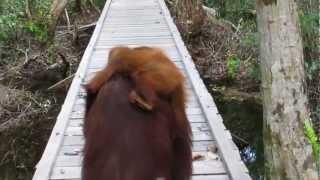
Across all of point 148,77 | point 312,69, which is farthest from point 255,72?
point 148,77

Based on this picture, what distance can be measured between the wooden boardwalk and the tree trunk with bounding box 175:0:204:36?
1.13 meters

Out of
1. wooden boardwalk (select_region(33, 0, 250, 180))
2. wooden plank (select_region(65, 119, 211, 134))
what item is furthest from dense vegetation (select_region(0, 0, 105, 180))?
wooden plank (select_region(65, 119, 211, 134))

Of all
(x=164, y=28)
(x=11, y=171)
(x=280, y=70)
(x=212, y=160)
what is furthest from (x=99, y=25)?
(x=280, y=70)

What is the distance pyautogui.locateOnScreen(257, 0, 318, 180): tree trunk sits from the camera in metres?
2.96

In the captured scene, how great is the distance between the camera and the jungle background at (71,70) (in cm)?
784

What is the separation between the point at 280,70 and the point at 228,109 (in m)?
5.92

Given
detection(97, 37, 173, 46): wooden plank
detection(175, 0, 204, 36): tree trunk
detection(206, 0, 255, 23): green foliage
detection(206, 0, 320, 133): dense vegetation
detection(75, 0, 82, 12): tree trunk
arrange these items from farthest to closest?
detection(75, 0, 82, 12): tree trunk
detection(206, 0, 255, 23): green foliage
detection(175, 0, 204, 36): tree trunk
detection(97, 37, 173, 46): wooden plank
detection(206, 0, 320, 133): dense vegetation

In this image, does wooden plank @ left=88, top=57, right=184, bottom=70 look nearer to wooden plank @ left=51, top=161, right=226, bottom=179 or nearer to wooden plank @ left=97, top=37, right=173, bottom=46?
wooden plank @ left=97, top=37, right=173, bottom=46

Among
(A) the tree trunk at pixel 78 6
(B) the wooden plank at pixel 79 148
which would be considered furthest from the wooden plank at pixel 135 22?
(B) the wooden plank at pixel 79 148

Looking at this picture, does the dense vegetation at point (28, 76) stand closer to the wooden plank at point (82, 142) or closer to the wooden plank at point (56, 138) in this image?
the wooden plank at point (56, 138)

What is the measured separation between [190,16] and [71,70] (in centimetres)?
235

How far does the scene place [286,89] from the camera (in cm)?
300

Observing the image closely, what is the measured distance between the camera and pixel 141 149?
2432 mm

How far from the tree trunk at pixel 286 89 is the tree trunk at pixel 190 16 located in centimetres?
773
